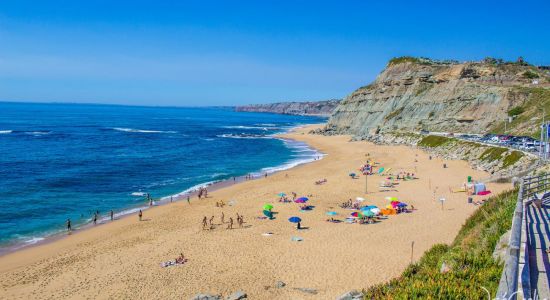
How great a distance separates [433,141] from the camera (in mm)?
66375

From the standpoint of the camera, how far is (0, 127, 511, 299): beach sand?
18641 millimetres

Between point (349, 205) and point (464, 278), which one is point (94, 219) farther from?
point (464, 278)

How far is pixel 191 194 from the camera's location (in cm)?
3931

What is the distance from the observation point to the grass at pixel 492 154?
43656 millimetres

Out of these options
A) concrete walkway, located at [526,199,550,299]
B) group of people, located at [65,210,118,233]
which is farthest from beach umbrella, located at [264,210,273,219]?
concrete walkway, located at [526,199,550,299]

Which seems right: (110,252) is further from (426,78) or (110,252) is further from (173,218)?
(426,78)

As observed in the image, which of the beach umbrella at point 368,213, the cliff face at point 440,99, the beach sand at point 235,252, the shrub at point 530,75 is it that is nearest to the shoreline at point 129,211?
the beach sand at point 235,252

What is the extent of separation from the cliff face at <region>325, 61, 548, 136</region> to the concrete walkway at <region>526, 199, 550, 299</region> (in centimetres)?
5846

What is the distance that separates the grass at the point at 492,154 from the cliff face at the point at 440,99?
20.5 metres

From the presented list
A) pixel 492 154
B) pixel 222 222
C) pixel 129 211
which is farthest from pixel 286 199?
pixel 492 154

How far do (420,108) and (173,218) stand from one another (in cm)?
6741

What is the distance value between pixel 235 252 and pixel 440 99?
224 ft

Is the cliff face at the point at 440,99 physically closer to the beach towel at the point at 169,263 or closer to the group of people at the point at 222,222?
the group of people at the point at 222,222

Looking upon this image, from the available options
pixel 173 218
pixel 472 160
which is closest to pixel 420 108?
pixel 472 160
